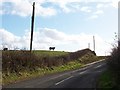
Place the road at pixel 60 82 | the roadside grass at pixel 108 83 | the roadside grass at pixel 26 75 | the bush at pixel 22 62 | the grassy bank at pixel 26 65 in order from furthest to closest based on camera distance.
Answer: the bush at pixel 22 62
the grassy bank at pixel 26 65
the roadside grass at pixel 26 75
the road at pixel 60 82
the roadside grass at pixel 108 83

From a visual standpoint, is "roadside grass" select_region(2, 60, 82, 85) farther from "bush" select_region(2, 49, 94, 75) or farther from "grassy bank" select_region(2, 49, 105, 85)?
"bush" select_region(2, 49, 94, 75)

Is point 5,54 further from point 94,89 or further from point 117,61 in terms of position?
point 117,61

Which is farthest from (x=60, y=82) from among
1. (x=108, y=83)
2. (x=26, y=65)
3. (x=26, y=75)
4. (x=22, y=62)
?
(x=26, y=65)

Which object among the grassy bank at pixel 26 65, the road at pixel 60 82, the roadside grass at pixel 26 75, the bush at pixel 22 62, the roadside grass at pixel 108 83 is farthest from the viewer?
the bush at pixel 22 62

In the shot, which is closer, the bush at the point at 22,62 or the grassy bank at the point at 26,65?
the grassy bank at the point at 26,65

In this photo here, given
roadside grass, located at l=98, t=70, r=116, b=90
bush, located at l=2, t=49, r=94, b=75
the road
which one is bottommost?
the road

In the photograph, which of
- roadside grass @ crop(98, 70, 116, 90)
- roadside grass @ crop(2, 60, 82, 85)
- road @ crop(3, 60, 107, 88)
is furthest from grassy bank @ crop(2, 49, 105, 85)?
roadside grass @ crop(98, 70, 116, 90)

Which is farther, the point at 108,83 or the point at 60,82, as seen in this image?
the point at 60,82

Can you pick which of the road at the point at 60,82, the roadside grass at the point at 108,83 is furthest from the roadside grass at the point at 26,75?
the roadside grass at the point at 108,83

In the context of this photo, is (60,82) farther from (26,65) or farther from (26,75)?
(26,65)

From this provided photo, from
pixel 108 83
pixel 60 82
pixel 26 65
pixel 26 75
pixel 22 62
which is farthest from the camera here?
Answer: pixel 26 65

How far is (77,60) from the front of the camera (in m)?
59.9

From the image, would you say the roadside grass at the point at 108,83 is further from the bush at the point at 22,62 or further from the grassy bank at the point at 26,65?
the bush at the point at 22,62

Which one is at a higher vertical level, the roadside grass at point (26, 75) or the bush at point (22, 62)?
the bush at point (22, 62)
